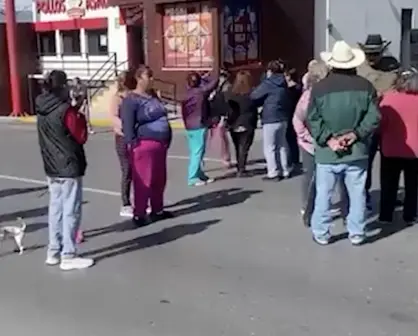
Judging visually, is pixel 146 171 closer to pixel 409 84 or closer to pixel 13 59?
pixel 409 84

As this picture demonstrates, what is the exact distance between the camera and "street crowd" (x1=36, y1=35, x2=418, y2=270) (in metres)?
7.62

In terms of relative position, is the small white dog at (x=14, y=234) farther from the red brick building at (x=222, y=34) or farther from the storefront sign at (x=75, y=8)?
the storefront sign at (x=75, y=8)

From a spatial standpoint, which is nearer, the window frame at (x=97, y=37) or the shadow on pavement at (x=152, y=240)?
the shadow on pavement at (x=152, y=240)

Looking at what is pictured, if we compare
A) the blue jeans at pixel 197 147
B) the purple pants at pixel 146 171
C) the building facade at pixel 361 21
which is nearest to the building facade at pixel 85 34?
the building facade at pixel 361 21

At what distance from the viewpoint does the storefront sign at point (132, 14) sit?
90.5 feet

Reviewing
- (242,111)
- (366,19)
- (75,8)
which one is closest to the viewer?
(242,111)

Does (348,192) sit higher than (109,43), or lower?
lower

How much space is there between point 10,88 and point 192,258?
2310 cm

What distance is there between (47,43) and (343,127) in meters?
25.4

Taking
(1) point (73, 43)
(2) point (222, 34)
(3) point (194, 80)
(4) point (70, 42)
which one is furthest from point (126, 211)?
(4) point (70, 42)

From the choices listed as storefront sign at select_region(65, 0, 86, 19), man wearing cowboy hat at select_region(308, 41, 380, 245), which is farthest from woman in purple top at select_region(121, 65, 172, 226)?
storefront sign at select_region(65, 0, 86, 19)

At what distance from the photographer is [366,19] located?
27.7m

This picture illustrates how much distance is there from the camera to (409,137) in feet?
28.9

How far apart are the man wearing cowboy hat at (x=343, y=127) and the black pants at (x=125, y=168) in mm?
2532
